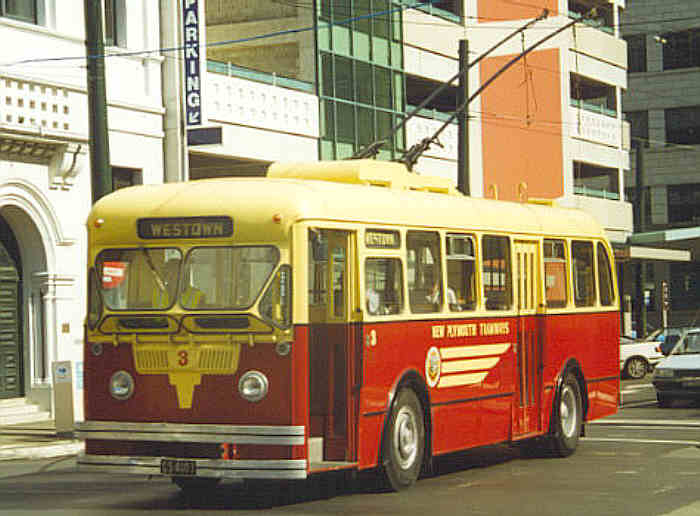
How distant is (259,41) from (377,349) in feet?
78.7

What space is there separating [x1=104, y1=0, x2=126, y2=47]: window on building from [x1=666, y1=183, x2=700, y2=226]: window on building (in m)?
50.5

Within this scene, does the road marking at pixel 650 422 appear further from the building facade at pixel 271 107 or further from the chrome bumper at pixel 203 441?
the chrome bumper at pixel 203 441

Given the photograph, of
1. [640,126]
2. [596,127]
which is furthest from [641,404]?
[640,126]

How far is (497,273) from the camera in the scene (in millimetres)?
16156

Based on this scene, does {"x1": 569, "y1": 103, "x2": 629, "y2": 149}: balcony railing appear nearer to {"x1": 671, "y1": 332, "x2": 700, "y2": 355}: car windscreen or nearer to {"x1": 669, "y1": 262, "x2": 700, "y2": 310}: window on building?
{"x1": 669, "y1": 262, "x2": 700, "y2": 310}: window on building

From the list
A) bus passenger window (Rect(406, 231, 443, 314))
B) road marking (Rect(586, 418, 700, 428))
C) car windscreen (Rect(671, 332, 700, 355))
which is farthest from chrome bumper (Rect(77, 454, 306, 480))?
car windscreen (Rect(671, 332, 700, 355))

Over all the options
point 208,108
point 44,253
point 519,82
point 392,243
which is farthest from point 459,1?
point 392,243

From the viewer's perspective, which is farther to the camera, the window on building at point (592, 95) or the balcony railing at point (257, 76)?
the window on building at point (592, 95)

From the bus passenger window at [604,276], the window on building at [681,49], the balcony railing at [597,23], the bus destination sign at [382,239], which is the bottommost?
the bus passenger window at [604,276]

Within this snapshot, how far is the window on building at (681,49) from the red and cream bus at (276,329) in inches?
2444

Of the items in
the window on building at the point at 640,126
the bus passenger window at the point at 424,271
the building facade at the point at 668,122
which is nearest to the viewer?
the bus passenger window at the point at 424,271

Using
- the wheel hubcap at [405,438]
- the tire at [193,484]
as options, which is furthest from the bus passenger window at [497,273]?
the tire at [193,484]

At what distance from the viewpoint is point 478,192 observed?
4525 cm

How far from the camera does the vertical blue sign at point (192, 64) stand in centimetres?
2886
